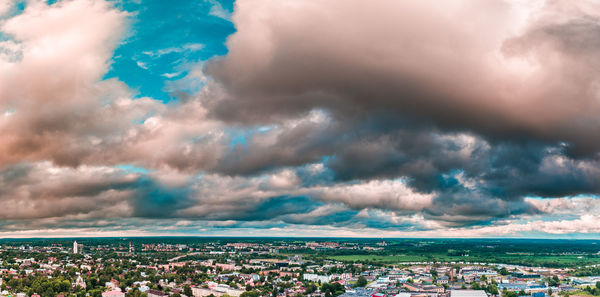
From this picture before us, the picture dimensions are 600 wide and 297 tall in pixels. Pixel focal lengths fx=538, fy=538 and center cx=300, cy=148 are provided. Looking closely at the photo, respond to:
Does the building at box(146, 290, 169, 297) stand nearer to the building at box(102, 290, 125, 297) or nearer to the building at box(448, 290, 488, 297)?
the building at box(102, 290, 125, 297)

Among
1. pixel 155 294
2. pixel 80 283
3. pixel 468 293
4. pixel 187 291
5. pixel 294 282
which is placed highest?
pixel 80 283

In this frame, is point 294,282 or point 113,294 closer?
point 113,294

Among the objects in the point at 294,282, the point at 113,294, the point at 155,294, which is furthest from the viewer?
the point at 294,282

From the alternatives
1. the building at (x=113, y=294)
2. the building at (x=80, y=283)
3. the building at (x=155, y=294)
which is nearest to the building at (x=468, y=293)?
the building at (x=155, y=294)

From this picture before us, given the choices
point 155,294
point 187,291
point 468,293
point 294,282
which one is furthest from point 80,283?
point 468,293

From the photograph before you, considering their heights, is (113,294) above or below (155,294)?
above

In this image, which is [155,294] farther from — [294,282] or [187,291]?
[294,282]

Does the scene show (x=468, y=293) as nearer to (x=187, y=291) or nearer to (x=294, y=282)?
(x=294, y=282)

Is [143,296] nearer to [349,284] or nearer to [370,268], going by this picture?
[349,284]

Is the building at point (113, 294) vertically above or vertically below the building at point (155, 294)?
above

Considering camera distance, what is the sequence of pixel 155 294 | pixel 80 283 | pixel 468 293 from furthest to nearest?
pixel 80 283
pixel 468 293
pixel 155 294

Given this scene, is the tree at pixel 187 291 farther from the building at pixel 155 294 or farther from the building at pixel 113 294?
the building at pixel 113 294

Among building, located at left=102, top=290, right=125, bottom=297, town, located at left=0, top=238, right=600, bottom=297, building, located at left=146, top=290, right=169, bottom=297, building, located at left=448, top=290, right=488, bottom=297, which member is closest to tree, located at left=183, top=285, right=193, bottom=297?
town, located at left=0, top=238, right=600, bottom=297
